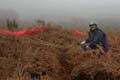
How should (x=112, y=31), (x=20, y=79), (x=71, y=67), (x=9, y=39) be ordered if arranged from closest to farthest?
(x=20, y=79) → (x=71, y=67) → (x=9, y=39) → (x=112, y=31)

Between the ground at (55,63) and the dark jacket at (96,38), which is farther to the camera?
the dark jacket at (96,38)

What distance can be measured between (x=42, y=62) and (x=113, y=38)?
5.61m

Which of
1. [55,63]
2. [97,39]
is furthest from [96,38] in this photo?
[55,63]

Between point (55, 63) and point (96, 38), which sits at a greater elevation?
point (96, 38)

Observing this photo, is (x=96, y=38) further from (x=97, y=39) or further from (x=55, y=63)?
(x=55, y=63)

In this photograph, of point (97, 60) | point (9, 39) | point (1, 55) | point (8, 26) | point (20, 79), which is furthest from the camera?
point (8, 26)

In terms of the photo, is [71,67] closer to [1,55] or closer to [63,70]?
[63,70]

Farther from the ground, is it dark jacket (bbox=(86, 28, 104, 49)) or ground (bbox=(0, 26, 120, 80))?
dark jacket (bbox=(86, 28, 104, 49))

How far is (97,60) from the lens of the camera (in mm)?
13602

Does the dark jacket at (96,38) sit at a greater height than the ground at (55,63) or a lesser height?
greater

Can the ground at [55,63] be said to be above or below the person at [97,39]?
below

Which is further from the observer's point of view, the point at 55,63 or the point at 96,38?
the point at 55,63

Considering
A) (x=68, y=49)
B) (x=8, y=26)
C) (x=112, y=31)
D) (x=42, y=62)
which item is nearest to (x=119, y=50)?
(x=68, y=49)

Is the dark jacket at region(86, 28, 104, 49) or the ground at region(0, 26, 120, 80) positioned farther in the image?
the dark jacket at region(86, 28, 104, 49)
